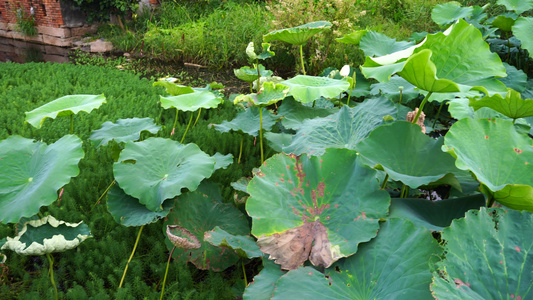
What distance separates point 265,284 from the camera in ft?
4.37

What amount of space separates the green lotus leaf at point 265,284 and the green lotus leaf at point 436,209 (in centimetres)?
48

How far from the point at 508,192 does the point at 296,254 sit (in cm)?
72

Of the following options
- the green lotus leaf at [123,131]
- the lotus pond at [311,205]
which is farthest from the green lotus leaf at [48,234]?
the green lotus leaf at [123,131]

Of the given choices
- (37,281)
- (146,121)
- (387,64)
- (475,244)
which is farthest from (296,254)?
(146,121)

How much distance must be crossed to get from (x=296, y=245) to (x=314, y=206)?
17 cm

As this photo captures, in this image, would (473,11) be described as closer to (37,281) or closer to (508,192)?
(508,192)

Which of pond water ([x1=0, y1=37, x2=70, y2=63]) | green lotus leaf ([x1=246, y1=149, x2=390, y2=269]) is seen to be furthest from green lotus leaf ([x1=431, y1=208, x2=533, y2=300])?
pond water ([x1=0, y1=37, x2=70, y2=63])

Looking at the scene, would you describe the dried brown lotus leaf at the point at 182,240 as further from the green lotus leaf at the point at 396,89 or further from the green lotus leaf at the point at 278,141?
the green lotus leaf at the point at 396,89

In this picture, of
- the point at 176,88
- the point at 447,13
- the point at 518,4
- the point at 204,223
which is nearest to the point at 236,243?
the point at 204,223

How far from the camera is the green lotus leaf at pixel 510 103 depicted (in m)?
1.47

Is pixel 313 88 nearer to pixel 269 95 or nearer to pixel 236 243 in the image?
pixel 269 95

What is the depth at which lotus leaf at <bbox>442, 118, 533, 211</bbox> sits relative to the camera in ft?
4.22

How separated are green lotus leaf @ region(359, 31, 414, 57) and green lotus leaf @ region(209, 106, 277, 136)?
971 millimetres

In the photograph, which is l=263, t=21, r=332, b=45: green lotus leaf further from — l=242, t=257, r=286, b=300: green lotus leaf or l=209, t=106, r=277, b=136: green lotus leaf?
l=242, t=257, r=286, b=300: green lotus leaf
